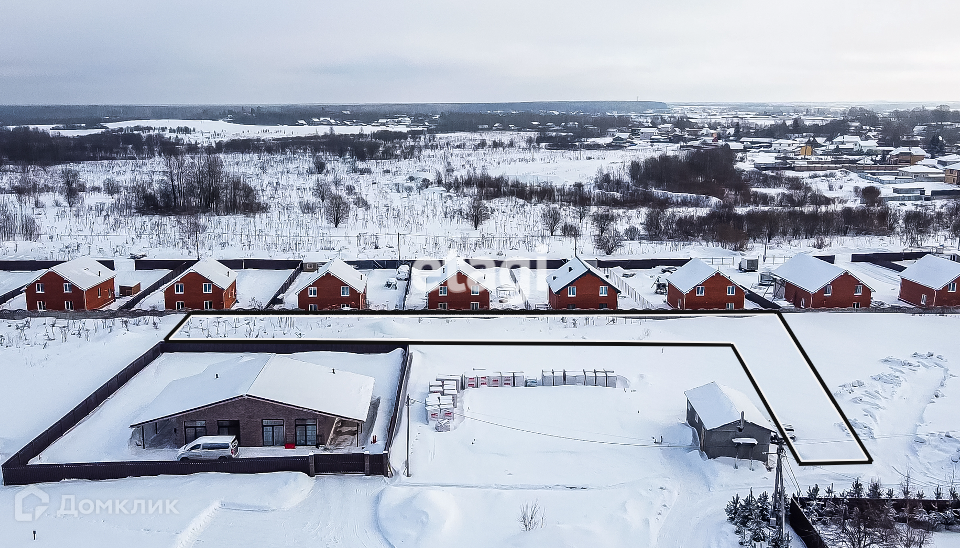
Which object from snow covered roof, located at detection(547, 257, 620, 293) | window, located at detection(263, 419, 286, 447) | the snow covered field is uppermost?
snow covered roof, located at detection(547, 257, 620, 293)

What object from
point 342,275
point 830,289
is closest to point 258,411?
point 342,275

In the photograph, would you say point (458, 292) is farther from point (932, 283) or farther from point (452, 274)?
point (932, 283)

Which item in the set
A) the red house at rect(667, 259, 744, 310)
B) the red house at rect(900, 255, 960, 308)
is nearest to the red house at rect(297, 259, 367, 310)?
the red house at rect(667, 259, 744, 310)

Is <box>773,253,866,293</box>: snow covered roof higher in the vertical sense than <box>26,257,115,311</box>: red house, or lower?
higher

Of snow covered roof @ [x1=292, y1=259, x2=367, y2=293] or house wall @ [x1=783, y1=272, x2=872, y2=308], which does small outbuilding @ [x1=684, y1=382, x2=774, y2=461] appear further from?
snow covered roof @ [x1=292, y1=259, x2=367, y2=293]

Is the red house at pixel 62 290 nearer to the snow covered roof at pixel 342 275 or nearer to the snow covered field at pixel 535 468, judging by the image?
the snow covered field at pixel 535 468

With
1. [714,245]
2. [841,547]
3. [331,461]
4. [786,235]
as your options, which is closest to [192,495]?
[331,461]

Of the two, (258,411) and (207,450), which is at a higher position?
(258,411)
